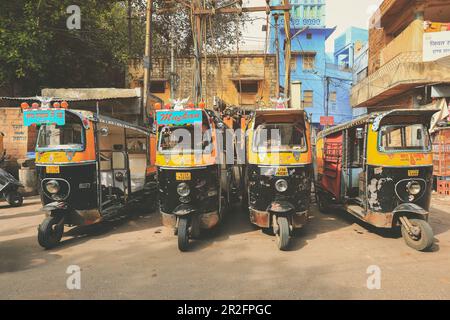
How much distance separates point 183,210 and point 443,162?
9786 mm

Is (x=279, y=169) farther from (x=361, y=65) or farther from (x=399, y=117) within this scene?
(x=361, y=65)

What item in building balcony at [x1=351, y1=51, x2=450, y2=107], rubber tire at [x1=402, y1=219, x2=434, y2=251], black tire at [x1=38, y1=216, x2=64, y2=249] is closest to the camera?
rubber tire at [x1=402, y1=219, x2=434, y2=251]

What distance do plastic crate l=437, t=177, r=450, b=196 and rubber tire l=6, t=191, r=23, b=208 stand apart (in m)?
13.8

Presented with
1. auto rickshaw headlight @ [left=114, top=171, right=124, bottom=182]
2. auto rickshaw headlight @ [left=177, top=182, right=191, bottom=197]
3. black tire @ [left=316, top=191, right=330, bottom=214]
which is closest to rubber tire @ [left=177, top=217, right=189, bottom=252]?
auto rickshaw headlight @ [left=177, top=182, right=191, bottom=197]

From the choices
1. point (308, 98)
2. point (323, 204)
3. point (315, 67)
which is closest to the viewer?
point (323, 204)

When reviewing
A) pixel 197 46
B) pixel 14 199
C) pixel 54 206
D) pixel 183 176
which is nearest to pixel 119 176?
pixel 54 206

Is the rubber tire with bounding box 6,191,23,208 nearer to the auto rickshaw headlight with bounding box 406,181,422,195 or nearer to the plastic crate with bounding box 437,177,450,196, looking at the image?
the auto rickshaw headlight with bounding box 406,181,422,195

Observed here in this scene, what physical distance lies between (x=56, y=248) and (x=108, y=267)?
1.63 m

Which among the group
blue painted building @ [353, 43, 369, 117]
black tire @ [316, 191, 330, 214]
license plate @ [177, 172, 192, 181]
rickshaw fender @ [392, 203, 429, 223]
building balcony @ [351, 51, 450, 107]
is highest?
blue painted building @ [353, 43, 369, 117]

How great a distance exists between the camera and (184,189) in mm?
5684

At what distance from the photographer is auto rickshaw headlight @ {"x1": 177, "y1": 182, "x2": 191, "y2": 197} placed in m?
5.67
